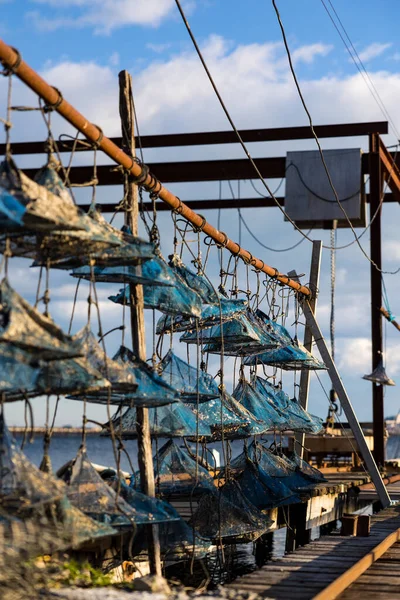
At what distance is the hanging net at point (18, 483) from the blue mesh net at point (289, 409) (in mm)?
8200

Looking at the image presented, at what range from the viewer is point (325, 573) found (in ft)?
29.5

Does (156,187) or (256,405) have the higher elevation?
(156,187)

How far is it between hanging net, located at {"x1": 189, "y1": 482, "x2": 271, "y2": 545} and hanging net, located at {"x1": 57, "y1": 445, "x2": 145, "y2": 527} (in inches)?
119

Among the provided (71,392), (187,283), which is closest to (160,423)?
(187,283)

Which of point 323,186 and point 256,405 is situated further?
point 323,186

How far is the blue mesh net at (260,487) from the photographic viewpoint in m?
13.2

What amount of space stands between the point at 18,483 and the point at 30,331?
975 millimetres

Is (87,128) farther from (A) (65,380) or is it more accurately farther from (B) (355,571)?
(B) (355,571)

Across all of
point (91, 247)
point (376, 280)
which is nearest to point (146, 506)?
point (91, 247)

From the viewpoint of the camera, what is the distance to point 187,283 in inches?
422

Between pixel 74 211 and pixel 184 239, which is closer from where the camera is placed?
pixel 74 211

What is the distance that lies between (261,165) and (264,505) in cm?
1302

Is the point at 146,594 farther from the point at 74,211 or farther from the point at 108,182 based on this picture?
the point at 108,182

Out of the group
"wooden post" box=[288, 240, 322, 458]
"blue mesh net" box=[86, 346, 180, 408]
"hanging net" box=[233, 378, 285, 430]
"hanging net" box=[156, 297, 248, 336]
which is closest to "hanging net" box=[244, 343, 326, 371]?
"hanging net" box=[233, 378, 285, 430]
